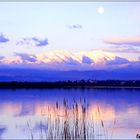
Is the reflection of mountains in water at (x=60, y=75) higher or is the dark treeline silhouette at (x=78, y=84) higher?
the reflection of mountains in water at (x=60, y=75)

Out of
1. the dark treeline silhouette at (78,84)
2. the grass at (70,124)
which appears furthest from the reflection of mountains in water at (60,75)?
the grass at (70,124)

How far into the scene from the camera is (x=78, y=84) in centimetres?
538

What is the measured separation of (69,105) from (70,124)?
16 cm

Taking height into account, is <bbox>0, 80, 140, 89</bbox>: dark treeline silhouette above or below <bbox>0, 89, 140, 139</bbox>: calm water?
above

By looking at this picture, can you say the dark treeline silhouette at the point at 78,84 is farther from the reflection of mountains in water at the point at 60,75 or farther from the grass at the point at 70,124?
the grass at the point at 70,124

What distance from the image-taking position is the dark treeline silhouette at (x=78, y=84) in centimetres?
537

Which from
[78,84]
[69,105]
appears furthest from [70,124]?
[78,84]

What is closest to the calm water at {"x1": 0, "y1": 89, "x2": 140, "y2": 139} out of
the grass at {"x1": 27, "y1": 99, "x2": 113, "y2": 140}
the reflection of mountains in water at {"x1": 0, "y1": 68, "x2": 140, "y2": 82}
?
the grass at {"x1": 27, "y1": 99, "x2": 113, "y2": 140}

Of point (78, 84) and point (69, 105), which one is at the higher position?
point (78, 84)

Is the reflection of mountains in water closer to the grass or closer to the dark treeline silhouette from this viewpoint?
the dark treeline silhouette

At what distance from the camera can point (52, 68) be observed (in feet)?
17.8

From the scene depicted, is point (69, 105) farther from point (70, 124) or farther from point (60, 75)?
point (60, 75)

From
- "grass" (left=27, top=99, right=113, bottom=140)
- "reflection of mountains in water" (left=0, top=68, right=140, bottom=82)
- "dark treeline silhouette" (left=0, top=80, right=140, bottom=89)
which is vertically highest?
"reflection of mountains in water" (left=0, top=68, right=140, bottom=82)

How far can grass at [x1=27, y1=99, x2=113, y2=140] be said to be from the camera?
5.35 m
